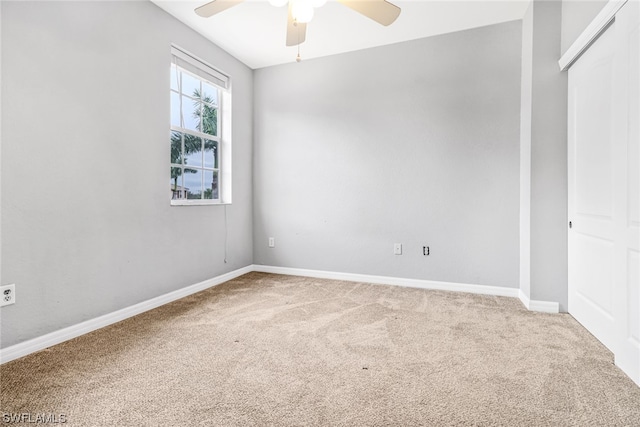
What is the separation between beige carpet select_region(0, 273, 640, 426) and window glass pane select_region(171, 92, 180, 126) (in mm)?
1764

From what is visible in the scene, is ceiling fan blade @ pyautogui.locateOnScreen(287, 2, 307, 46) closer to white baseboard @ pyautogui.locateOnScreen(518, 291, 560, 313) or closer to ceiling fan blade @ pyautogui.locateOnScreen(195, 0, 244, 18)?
ceiling fan blade @ pyautogui.locateOnScreen(195, 0, 244, 18)

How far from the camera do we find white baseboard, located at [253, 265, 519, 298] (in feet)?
10.3

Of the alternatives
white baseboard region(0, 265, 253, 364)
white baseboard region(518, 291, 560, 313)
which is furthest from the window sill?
white baseboard region(518, 291, 560, 313)

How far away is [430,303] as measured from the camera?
2906 millimetres

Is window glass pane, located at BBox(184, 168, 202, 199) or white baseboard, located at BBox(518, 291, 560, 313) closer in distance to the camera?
white baseboard, located at BBox(518, 291, 560, 313)

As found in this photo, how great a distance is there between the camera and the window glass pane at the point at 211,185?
139 inches

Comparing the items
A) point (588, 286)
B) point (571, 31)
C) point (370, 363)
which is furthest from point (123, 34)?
point (588, 286)

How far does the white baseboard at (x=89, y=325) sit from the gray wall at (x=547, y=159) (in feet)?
10.4

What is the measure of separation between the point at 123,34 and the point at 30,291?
1975 millimetres

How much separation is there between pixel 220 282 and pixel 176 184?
1.21 meters

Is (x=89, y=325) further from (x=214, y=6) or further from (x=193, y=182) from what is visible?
(x=214, y=6)
